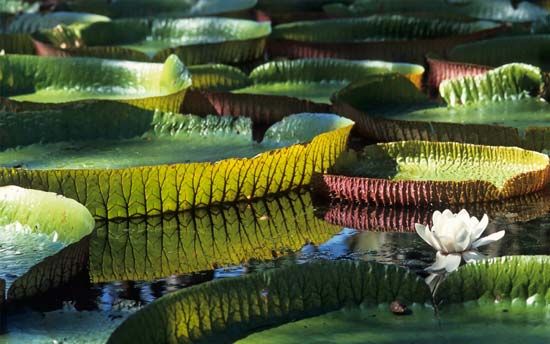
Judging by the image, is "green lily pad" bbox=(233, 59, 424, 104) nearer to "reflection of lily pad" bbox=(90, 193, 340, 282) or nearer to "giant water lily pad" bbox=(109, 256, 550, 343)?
"reflection of lily pad" bbox=(90, 193, 340, 282)

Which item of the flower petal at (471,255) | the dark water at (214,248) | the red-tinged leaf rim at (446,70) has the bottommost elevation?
the dark water at (214,248)

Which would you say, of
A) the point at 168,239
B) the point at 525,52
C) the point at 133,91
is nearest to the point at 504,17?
the point at 525,52

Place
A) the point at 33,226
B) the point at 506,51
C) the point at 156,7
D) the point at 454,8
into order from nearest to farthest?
the point at 33,226
the point at 506,51
the point at 454,8
the point at 156,7

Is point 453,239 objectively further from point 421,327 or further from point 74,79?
Result: point 74,79

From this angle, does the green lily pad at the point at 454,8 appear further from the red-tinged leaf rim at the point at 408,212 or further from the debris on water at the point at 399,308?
the debris on water at the point at 399,308

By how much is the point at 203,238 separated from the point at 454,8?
5689 millimetres

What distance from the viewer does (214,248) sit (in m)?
3.71

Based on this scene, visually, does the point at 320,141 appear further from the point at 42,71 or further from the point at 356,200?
the point at 42,71

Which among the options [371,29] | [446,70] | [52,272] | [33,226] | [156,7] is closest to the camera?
[52,272]

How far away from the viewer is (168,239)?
3.83 metres

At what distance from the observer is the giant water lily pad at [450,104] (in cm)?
502

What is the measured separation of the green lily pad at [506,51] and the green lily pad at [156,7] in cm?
265

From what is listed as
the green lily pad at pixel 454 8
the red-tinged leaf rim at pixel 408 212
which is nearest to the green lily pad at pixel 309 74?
the red-tinged leaf rim at pixel 408 212

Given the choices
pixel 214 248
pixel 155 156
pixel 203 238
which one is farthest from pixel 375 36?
pixel 214 248
